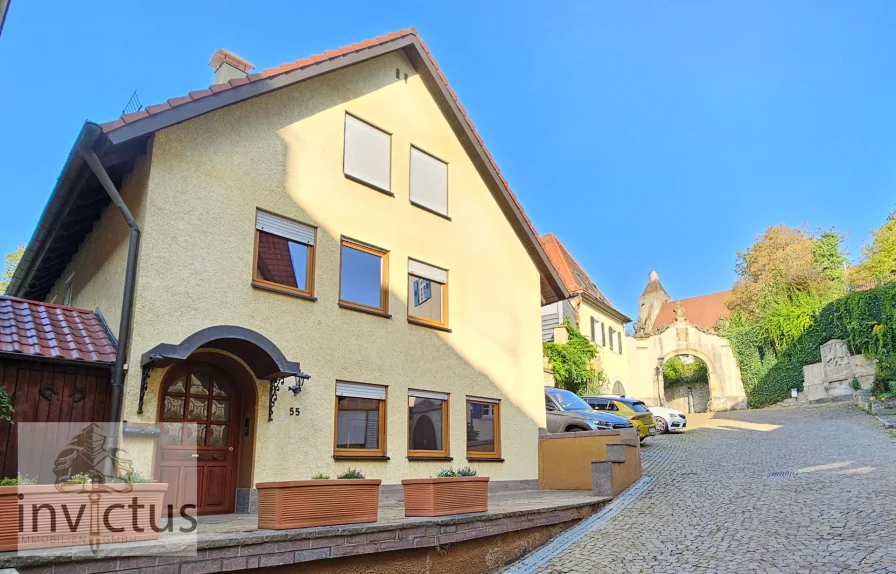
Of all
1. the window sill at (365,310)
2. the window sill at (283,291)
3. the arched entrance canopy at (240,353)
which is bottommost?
the arched entrance canopy at (240,353)

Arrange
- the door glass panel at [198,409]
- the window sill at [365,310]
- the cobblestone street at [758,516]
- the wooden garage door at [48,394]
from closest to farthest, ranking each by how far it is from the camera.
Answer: the cobblestone street at [758,516], the wooden garage door at [48,394], the door glass panel at [198,409], the window sill at [365,310]

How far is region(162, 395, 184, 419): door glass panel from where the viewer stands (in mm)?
9820

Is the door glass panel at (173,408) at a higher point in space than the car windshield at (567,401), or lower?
lower

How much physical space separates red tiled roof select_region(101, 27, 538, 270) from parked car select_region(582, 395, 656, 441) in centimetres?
670

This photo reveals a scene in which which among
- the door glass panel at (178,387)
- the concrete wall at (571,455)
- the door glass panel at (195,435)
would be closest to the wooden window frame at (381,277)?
the door glass panel at (178,387)

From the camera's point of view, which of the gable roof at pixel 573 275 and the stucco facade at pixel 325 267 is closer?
the stucco facade at pixel 325 267

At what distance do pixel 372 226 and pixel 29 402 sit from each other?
20.5 feet

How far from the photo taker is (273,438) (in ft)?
34.2

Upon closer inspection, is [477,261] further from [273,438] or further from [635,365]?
[635,365]

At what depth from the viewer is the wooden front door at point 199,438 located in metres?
9.73

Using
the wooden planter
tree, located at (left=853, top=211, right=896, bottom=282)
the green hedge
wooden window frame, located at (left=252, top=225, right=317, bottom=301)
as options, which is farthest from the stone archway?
the wooden planter

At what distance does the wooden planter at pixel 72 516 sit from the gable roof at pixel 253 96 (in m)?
5.11

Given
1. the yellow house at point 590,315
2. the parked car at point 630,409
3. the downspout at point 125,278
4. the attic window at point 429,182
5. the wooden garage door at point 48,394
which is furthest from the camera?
the yellow house at point 590,315

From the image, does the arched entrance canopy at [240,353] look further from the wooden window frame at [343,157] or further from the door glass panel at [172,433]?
the wooden window frame at [343,157]
